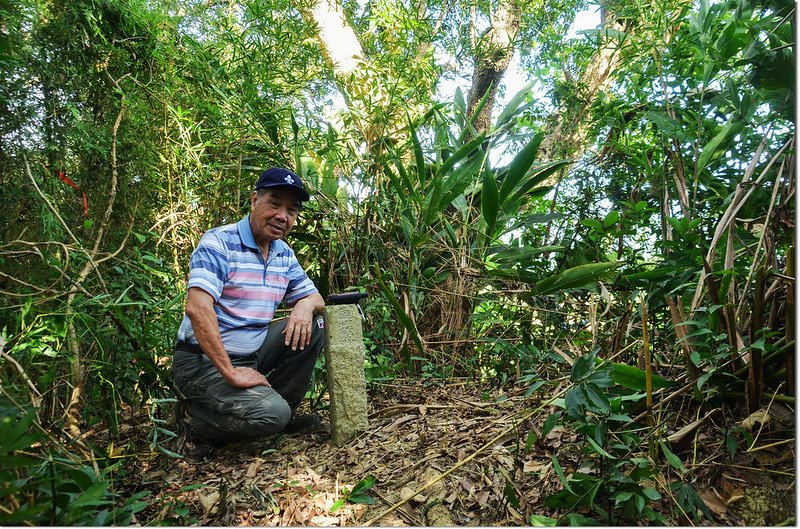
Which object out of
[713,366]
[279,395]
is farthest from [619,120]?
[279,395]

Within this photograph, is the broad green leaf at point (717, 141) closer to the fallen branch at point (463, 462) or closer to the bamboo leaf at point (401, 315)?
the fallen branch at point (463, 462)

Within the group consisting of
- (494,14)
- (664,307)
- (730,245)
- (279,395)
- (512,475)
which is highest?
(494,14)

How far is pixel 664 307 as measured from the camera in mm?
2143

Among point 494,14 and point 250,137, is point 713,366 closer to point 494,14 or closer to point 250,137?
point 250,137

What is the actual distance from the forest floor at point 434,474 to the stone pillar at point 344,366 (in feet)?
0.30

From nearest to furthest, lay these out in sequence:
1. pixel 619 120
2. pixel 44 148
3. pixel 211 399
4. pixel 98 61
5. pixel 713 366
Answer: pixel 713 366, pixel 44 148, pixel 211 399, pixel 98 61, pixel 619 120

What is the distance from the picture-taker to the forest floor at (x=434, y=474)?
157cm

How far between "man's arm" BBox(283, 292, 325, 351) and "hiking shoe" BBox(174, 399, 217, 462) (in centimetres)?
55

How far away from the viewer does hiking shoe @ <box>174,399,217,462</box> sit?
2381 millimetres

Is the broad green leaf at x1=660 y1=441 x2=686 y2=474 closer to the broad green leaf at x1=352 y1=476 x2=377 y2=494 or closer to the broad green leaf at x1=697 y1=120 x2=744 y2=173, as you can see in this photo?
the broad green leaf at x1=352 y1=476 x2=377 y2=494

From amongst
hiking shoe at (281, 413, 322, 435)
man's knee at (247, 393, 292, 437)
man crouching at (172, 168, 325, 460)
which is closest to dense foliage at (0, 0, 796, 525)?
man crouching at (172, 168, 325, 460)

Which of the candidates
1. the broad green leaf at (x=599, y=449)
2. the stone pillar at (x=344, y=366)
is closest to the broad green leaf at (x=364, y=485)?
the stone pillar at (x=344, y=366)

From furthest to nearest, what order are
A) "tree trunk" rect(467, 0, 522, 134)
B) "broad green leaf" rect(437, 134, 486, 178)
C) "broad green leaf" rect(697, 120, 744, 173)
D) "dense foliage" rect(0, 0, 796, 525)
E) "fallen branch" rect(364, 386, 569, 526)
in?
"tree trunk" rect(467, 0, 522, 134) < "broad green leaf" rect(437, 134, 486, 178) < "broad green leaf" rect(697, 120, 744, 173) < "fallen branch" rect(364, 386, 569, 526) < "dense foliage" rect(0, 0, 796, 525)

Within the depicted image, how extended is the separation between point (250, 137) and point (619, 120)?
199 centimetres
